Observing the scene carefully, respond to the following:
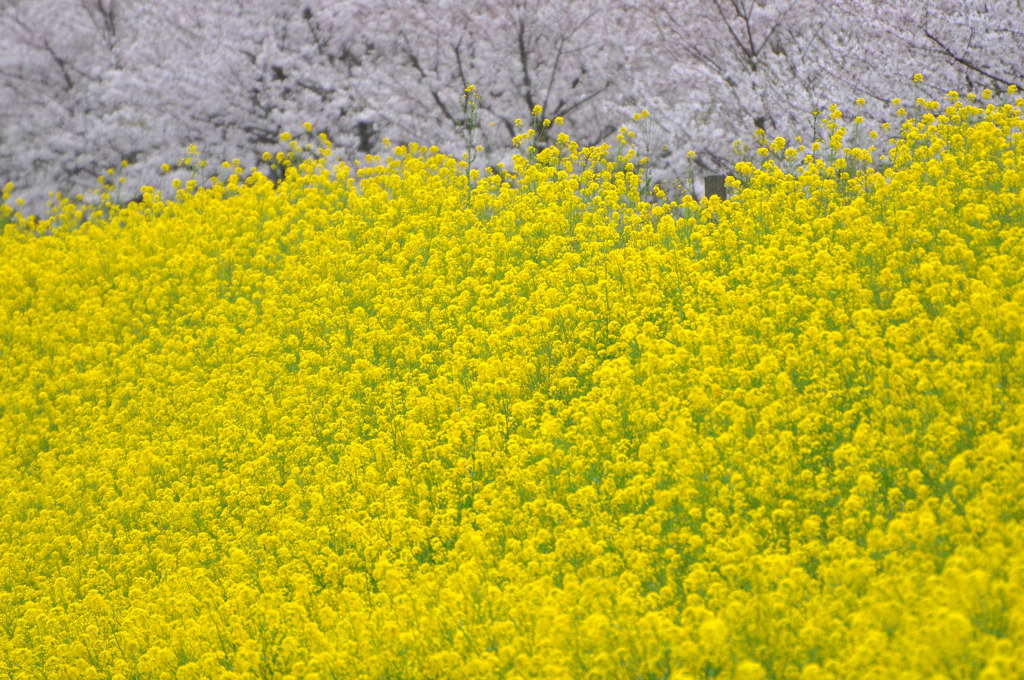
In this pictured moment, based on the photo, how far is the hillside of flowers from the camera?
14.3ft

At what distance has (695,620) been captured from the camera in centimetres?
435

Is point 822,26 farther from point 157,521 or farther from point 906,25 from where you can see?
point 157,521

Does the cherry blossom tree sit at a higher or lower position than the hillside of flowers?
higher

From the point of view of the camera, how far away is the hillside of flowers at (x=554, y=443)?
4363 mm

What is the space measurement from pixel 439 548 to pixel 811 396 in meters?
2.35

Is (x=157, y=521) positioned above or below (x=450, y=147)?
below

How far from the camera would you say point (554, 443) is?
21.3 ft

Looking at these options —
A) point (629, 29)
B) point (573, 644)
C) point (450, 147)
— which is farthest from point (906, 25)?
point (573, 644)

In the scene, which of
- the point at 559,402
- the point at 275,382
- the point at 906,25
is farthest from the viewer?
the point at 906,25

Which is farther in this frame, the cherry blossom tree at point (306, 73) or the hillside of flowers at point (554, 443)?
the cherry blossom tree at point (306, 73)

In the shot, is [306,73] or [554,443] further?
[306,73]

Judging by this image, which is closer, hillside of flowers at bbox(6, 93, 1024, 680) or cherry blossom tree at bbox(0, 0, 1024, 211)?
hillside of flowers at bbox(6, 93, 1024, 680)

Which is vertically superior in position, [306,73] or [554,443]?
[306,73]

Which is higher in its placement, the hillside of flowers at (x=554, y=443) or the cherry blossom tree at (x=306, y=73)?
the cherry blossom tree at (x=306, y=73)
